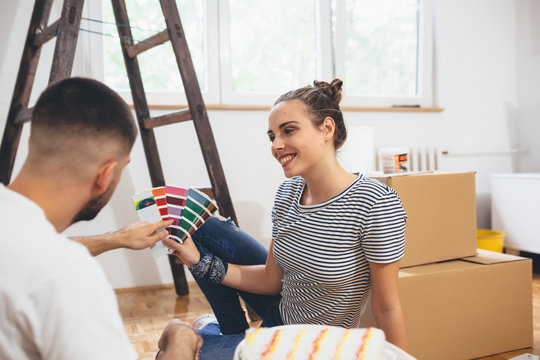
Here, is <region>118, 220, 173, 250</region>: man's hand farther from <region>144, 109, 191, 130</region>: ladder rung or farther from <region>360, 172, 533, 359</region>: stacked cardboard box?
<region>144, 109, 191, 130</region>: ladder rung

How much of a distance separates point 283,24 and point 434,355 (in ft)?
6.88

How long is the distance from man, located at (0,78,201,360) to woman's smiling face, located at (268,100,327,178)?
0.52m

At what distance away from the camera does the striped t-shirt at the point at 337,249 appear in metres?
1.03

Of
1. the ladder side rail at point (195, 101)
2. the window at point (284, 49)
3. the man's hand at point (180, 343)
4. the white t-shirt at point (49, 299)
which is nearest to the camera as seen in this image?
the white t-shirt at point (49, 299)

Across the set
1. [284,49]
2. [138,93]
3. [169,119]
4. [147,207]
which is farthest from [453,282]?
[284,49]

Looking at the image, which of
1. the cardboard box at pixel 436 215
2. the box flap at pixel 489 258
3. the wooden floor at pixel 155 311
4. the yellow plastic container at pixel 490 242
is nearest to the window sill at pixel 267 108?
the yellow plastic container at pixel 490 242

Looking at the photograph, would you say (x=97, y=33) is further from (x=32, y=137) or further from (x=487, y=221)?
(x=487, y=221)

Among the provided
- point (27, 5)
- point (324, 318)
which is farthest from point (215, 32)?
point (324, 318)

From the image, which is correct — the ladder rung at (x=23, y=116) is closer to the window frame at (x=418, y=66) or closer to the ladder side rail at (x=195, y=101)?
the ladder side rail at (x=195, y=101)

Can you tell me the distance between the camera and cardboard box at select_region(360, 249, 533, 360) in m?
1.51

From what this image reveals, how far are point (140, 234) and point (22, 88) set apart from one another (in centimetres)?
125

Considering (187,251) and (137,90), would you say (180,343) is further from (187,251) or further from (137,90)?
(137,90)

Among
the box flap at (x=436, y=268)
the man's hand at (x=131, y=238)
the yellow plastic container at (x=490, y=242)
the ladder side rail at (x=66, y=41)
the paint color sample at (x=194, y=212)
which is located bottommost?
the yellow plastic container at (x=490, y=242)

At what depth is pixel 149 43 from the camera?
1987 mm
